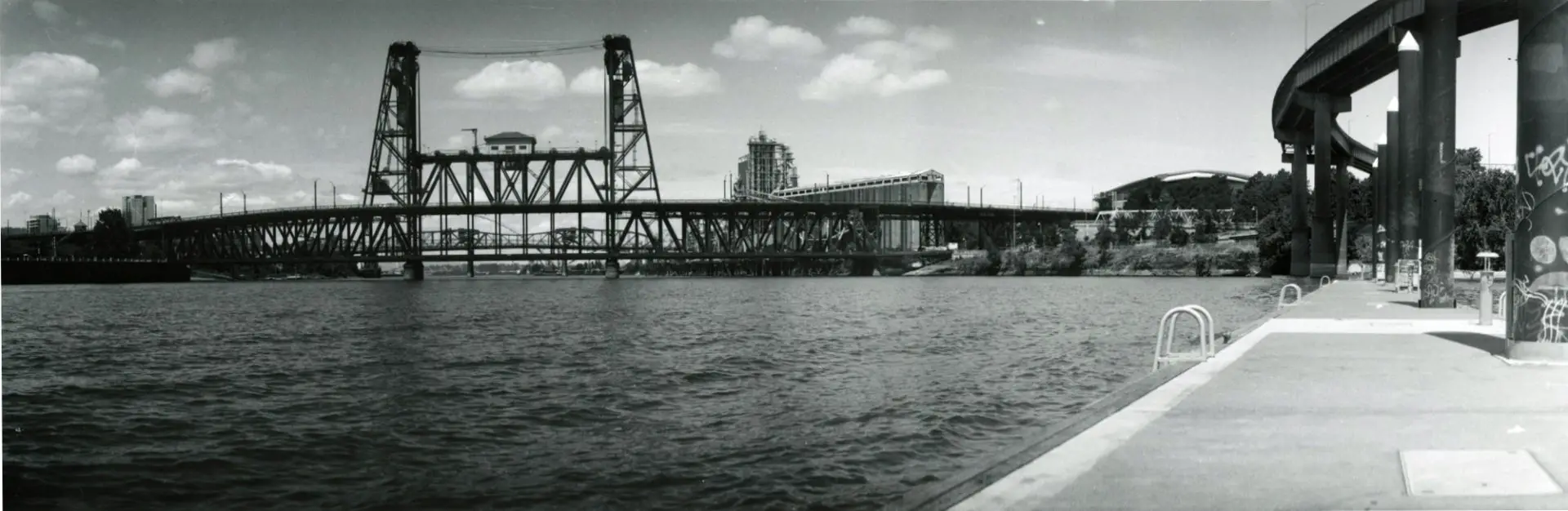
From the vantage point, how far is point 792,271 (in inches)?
6836

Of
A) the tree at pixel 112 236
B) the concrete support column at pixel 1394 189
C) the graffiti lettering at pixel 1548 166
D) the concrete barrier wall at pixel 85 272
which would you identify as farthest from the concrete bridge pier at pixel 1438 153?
the concrete barrier wall at pixel 85 272

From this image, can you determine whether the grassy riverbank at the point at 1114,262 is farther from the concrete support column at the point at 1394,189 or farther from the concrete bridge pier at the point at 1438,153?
the concrete bridge pier at the point at 1438,153

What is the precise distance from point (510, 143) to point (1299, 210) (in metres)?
97.3

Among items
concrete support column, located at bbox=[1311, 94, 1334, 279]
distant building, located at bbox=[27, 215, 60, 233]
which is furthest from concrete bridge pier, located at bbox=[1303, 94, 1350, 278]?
distant building, located at bbox=[27, 215, 60, 233]

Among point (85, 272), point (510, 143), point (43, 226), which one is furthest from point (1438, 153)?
point (510, 143)

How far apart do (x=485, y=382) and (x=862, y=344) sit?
12.5 meters

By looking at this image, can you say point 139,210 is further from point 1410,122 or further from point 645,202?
point 1410,122

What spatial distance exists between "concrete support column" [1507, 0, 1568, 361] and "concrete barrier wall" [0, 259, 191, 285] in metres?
102

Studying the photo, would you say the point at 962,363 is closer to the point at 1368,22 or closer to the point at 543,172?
the point at 1368,22

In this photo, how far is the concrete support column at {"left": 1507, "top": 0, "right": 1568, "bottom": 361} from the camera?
1303cm

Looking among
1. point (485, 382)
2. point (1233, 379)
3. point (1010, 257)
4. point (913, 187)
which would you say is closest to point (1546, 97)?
point (1233, 379)

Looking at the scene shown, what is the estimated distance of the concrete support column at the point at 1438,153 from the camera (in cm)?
2856

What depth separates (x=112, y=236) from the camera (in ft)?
314

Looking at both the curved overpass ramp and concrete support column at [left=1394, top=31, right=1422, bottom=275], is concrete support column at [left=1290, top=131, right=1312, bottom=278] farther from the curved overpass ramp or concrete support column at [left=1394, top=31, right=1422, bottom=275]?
concrete support column at [left=1394, top=31, right=1422, bottom=275]
